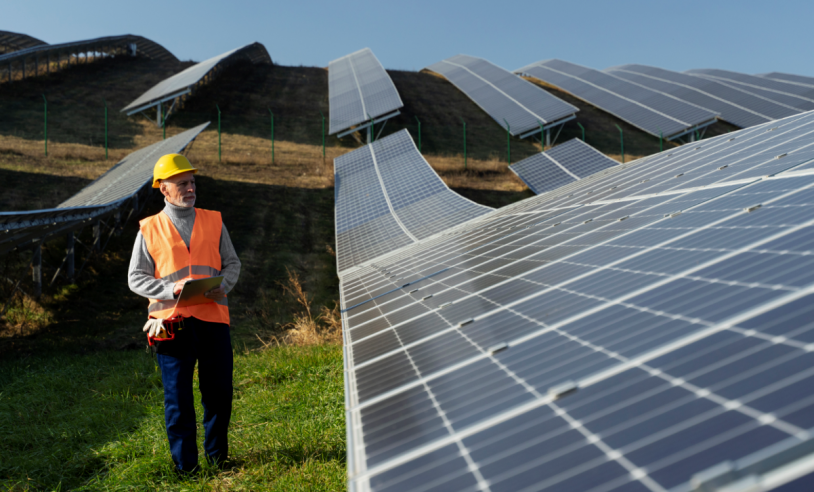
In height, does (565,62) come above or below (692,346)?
above

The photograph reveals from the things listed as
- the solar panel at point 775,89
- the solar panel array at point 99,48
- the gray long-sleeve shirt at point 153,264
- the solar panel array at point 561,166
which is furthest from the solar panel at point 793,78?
the solar panel array at point 99,48

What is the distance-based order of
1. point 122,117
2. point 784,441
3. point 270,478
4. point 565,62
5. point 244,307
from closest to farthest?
point 784,441, point 270,478, point 244,307, point 122,117, point 565,62

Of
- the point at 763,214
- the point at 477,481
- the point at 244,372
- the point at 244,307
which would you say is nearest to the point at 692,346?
the point at 477,481

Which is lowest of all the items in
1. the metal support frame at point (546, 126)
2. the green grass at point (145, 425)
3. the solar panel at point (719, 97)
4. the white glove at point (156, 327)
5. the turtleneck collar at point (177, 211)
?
the green grass at point (145, 425)

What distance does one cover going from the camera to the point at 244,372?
7176 millimetres

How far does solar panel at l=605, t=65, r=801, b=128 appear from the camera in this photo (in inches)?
985

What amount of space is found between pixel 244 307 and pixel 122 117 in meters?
19.7

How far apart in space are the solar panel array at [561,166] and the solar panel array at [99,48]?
27.8 meters

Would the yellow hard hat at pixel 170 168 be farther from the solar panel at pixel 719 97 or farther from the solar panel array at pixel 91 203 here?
the solar panel at pixel 719 97

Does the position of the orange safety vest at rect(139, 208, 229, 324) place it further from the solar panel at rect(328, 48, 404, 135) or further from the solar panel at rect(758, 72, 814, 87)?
the solar panel at rect(758, 72, 814, 87)

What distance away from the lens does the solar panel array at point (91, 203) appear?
7.63 meters

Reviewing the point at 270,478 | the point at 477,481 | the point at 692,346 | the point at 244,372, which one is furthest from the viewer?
the point at 244,372

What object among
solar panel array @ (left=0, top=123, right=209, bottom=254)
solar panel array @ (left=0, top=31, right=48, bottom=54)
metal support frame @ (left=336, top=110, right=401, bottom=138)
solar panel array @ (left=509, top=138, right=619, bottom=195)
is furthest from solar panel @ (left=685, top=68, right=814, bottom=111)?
solar panel array @ (left=0, top=31, right=48, bottom=54)

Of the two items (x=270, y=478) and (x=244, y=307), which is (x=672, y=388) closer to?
(x=270, y=478)
